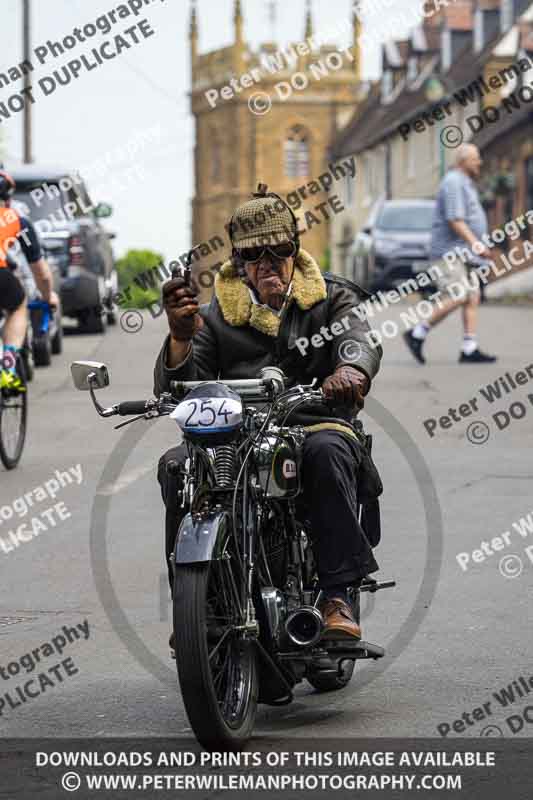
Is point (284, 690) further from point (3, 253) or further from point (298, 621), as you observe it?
point (3, 253)

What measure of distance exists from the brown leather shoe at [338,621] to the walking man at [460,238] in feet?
37.6

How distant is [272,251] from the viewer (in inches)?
223

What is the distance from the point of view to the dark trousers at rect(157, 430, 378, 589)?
17.9 ft

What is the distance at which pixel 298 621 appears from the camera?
17.6 ft

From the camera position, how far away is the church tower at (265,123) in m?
107

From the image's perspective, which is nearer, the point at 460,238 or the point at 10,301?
the point at 10,301

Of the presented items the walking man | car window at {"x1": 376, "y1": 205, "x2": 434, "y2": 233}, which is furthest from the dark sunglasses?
car window at {"x1": 376, "y1": 205, "x2": 434, "y2": 233}

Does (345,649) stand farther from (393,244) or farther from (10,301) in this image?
(393,244)

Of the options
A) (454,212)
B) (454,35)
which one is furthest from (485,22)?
(454,212)

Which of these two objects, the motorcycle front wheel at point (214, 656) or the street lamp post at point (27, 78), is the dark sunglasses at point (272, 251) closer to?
the motorcycle front wheel at point (214, 656)

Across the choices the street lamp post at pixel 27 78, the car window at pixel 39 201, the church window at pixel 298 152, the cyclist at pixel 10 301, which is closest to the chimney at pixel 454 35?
the street lamp post at pixel 27 78

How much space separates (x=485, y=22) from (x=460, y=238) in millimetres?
50630

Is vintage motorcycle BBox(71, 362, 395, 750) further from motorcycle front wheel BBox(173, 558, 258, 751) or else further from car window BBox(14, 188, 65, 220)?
car window BBox(14, 188, 65, 220)

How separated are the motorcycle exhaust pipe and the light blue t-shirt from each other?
1196 cm
